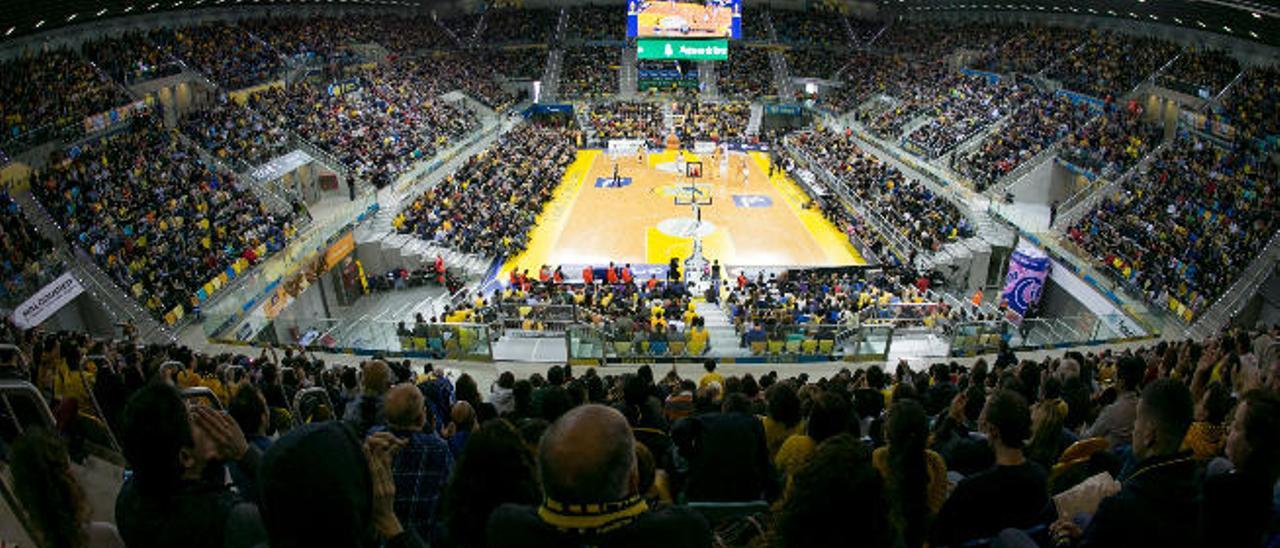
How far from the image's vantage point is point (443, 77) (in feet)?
158

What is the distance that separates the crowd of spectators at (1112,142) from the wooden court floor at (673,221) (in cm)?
1055

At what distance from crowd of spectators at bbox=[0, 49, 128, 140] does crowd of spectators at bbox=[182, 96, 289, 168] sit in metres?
2.72

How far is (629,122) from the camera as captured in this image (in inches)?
1841

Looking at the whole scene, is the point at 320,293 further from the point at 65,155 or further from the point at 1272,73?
the point at 1272,73

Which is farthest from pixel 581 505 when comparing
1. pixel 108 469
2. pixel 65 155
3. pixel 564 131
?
pixel 564 131

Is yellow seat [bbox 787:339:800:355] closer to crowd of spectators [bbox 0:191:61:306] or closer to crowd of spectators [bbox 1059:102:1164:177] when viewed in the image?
crowd of spectators [bbox 0:191:61:306]

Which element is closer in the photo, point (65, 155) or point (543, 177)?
point (65, 155)

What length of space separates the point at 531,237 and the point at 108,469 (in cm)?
2316

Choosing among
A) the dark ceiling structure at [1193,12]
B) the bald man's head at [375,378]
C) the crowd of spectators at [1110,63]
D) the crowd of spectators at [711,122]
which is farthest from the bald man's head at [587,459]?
the crowd of spectators at [711,122]

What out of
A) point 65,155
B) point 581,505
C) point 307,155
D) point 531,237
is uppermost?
point 581,505

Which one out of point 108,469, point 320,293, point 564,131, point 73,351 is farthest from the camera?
point 564,131

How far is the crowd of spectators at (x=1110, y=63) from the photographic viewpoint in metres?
33.1

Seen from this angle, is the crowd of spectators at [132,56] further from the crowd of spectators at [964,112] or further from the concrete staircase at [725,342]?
the crowd of spectators at [964,112]

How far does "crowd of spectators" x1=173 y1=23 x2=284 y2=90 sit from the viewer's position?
31.8 m
